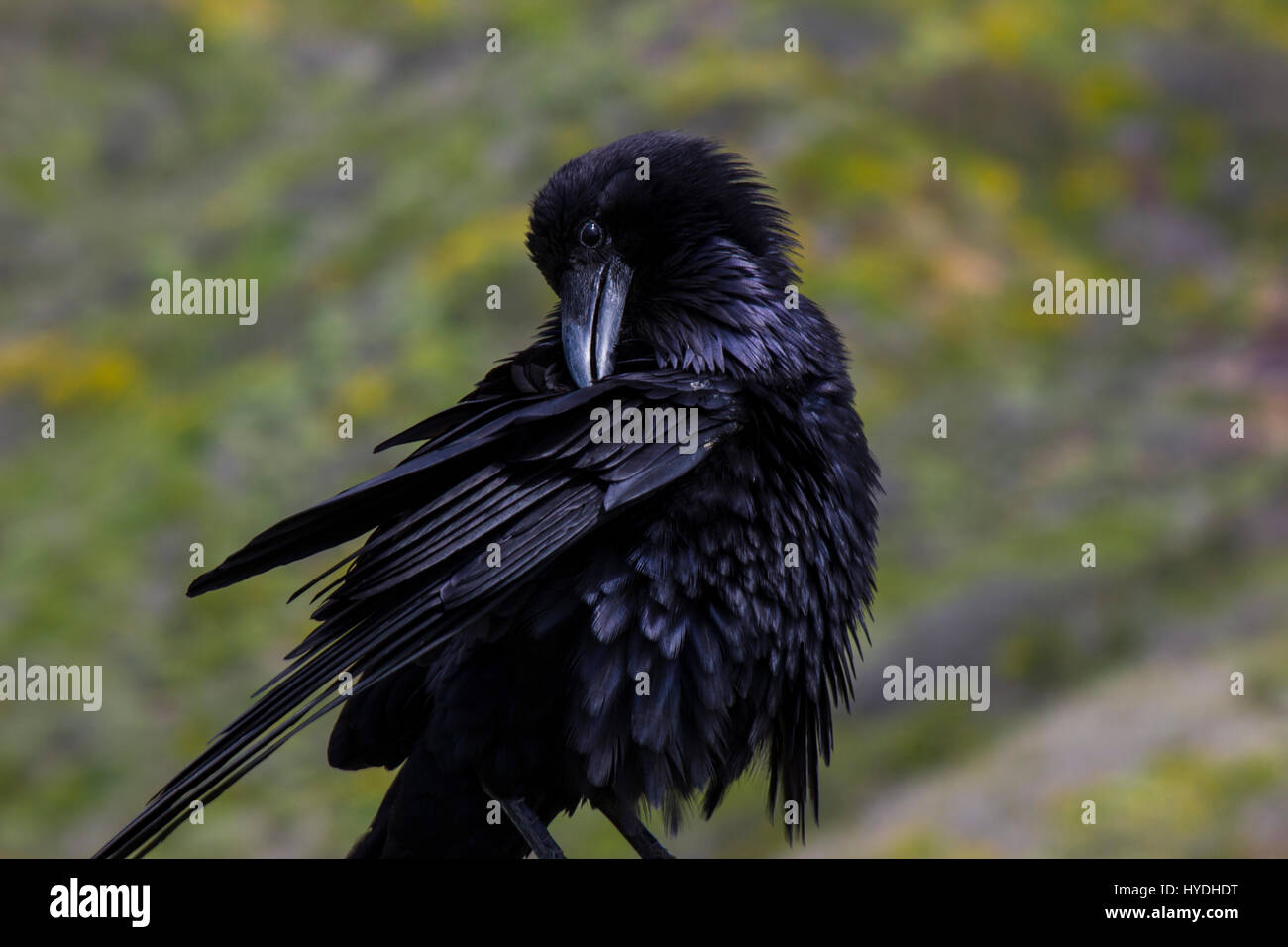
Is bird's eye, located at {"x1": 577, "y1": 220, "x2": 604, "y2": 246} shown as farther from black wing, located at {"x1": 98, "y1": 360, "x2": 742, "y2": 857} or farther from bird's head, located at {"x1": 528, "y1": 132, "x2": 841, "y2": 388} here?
black wing, located at {"x1": 98, "y1": 360, "x2": 742, "y2": 857}

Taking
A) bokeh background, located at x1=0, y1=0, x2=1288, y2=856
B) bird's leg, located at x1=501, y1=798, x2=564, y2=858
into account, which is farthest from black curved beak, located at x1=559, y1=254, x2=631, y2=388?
bokeh background, located at x1=0, y1=0, x2=1288, y2=856

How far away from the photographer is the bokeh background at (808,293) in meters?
12.7

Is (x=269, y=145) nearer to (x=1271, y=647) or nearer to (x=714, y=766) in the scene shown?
(x=1271, y=647)

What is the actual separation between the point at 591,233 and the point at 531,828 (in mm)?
1776

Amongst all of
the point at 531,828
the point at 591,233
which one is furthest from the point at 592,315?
the point at 531,828

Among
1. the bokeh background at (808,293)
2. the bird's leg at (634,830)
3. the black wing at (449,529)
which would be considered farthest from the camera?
the bokeh background at (808,293)

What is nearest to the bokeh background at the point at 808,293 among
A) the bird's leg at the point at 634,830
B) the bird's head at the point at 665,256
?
the bird's leg at the point at 634,830

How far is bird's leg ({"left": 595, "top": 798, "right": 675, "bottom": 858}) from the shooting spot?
400 cm

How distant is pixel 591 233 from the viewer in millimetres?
4227

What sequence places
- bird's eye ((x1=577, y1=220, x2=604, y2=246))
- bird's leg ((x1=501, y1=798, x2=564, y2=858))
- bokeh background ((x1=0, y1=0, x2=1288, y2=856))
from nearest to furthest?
bird's leg ((x1=501, y1=798, x2=564, y2=858)) < bird's eye ((x1=577, y1=220, x2=604, y2=246)) < bokeh background ((x1=0, y1=0, x2=1288, y2=856))

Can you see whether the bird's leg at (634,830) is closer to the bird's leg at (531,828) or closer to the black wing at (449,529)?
the bird's leg at (531,828)

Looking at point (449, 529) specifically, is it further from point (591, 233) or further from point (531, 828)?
point (591, 233)

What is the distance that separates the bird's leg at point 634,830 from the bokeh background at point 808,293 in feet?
22.8

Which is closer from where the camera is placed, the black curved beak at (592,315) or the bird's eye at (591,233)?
the black curved beak at (592,315)
